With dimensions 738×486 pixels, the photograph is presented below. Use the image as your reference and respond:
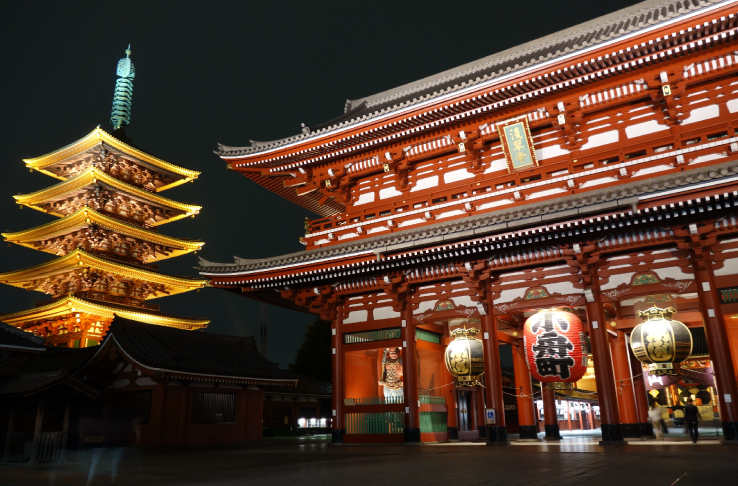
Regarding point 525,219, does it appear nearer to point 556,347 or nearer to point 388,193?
point 556,347

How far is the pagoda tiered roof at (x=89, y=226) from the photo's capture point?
1377 inches

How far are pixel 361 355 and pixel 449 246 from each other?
663cm

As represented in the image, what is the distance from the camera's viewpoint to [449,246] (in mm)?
15609

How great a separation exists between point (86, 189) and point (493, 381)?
3324cm

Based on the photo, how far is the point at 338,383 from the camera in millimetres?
18547

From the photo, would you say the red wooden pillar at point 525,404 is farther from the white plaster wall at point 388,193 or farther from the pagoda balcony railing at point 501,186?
the white plaster wall at point 388,193

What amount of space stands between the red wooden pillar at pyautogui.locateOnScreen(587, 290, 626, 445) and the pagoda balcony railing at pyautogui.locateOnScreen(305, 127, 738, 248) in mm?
3351

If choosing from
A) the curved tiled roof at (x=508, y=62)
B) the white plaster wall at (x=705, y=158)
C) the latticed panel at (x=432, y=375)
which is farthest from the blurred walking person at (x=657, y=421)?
the curved tiled roof at (x=508, y=62)

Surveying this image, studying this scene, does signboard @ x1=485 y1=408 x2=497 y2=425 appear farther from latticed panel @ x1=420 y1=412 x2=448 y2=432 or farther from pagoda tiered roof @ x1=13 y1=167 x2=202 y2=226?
pagoda tiered roof @ x1=13 y1=167 x2=202 y2=226

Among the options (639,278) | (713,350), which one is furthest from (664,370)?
(639,278)

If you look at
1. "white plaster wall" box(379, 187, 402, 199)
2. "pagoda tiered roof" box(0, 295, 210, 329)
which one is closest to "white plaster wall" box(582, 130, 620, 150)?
"white plaster wall" box(379, 187, 402, 199)

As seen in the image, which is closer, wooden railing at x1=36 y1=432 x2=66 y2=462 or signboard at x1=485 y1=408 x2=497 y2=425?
wooden railing at x1=36 y1=432 x2=66 y2=462

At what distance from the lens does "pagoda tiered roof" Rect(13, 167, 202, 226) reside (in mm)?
35859

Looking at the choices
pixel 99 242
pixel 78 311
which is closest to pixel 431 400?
pixel 78 311
